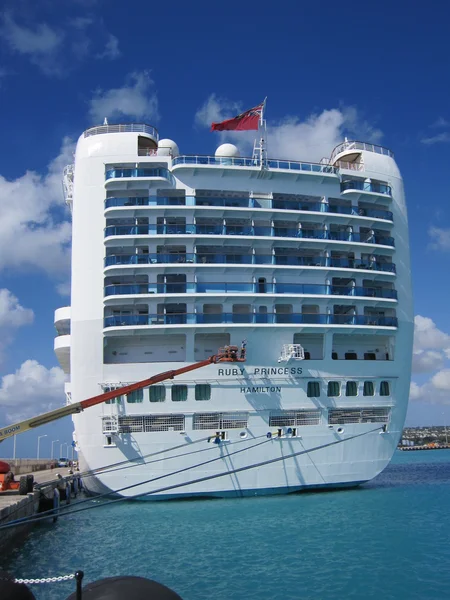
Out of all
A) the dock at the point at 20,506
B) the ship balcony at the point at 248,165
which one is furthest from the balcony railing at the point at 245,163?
the dock at the point at 20,506

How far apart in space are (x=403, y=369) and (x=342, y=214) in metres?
8.58

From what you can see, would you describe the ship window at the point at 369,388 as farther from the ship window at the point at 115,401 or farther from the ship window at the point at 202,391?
the ship window at the point at 115,401

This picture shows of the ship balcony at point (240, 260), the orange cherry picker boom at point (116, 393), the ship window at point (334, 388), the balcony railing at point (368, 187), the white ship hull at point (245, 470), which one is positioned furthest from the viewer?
the balcony railing at point (368, 187)

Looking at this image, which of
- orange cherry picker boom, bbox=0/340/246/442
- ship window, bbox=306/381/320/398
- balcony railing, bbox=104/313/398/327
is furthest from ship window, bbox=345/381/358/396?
orange cherry picker boom, bbox=0/340/246/442

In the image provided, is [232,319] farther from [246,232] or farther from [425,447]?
[425,447]

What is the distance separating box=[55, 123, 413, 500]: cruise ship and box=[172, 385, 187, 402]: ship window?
0.21 ft

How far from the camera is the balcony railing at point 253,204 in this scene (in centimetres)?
2892

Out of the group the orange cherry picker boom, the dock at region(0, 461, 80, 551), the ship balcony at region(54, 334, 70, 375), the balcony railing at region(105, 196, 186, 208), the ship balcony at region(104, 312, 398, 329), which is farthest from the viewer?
the ship balcony at region(54, 334, 70, 375)

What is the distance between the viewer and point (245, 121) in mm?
30969

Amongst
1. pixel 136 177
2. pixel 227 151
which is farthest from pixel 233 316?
pixel 227 151

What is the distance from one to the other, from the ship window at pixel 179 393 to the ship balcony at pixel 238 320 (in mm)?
2851

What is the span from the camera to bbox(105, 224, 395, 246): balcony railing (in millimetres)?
28281

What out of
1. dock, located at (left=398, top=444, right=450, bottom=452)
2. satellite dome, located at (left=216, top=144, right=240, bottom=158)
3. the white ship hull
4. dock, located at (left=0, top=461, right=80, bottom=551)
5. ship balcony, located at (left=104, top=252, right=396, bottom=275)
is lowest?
dock, located at (left=398, top=444, right=450, bottom=452)

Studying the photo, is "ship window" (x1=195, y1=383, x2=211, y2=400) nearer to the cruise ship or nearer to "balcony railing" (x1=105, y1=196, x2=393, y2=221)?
the cruise ship
